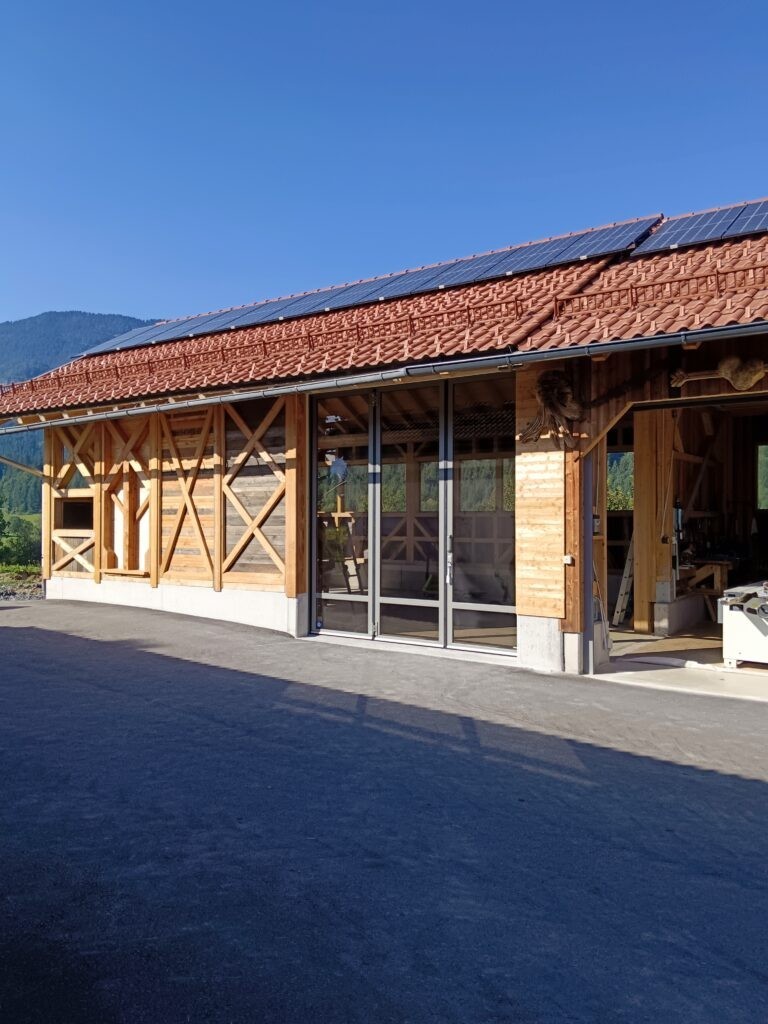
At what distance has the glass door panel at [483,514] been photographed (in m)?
8.98

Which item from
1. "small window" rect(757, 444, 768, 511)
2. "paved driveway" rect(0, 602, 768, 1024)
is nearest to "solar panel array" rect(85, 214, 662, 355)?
"small window" rect(757, 444, 768, 511)

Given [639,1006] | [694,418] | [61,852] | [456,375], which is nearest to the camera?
[639,1006]

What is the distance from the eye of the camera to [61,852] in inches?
152

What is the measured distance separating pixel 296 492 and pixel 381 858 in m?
7.11

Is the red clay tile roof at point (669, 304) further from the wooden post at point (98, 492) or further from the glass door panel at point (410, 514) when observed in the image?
the wooden post at point (98, 492)

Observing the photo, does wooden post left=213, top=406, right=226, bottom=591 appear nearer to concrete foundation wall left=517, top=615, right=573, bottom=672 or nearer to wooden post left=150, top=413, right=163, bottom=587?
wooden post left=150, top=413, right=163, bottom=587

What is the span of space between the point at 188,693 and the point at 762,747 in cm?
485

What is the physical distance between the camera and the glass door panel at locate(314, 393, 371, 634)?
33.6 ft

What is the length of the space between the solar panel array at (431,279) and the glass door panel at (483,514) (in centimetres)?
375

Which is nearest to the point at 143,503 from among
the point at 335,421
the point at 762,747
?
the point at 335,421

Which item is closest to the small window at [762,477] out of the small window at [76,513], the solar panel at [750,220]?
the solar panel at [750,220]

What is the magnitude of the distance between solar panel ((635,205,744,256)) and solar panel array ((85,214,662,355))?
29 centimetres

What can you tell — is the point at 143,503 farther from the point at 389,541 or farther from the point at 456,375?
the point at 456,375

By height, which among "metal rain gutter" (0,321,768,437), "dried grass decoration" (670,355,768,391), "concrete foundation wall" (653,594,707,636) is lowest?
"concrete foundation wall" (653,594,707,636)
